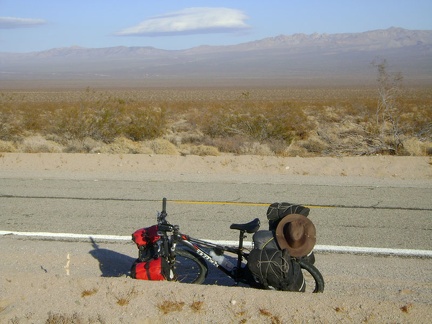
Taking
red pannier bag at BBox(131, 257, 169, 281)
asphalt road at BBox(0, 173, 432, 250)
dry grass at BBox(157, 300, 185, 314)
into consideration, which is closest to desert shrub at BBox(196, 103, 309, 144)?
asphalt road at BBox(0, 173, 432, 250)

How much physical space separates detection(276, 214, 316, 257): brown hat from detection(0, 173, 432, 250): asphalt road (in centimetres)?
242

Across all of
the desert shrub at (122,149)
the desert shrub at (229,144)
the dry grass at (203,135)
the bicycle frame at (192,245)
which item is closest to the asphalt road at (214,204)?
the bicycle frame at (192,245)

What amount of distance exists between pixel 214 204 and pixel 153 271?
483 centimetres

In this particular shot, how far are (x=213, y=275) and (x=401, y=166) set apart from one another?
30.4 ft

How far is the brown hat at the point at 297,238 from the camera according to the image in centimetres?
597

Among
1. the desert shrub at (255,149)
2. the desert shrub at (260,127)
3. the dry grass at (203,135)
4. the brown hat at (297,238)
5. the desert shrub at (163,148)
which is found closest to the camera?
the brown hat at (297,238)

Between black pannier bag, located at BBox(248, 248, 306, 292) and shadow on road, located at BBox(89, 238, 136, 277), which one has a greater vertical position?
black pannier bag, located at BBox(248, 248, 306, 292)

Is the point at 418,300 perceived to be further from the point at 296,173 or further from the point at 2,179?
the point at 2,179

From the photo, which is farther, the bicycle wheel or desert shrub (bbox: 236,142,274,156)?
desert shrub (bbox: 236,142,274,156)

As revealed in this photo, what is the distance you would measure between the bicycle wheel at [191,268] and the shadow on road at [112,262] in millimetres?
1063

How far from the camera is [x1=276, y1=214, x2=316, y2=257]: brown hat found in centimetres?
597

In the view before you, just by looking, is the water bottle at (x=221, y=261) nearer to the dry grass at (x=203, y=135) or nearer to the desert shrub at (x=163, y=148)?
the dry grass at (x=203, y=135)

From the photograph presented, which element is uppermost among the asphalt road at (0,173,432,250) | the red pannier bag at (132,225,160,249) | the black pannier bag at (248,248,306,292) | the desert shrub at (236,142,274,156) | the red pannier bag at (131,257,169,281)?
the red pannier bag at (132,225,160,249)

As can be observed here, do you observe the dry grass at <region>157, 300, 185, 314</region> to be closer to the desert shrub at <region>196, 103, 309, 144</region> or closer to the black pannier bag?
the black pannier bag
